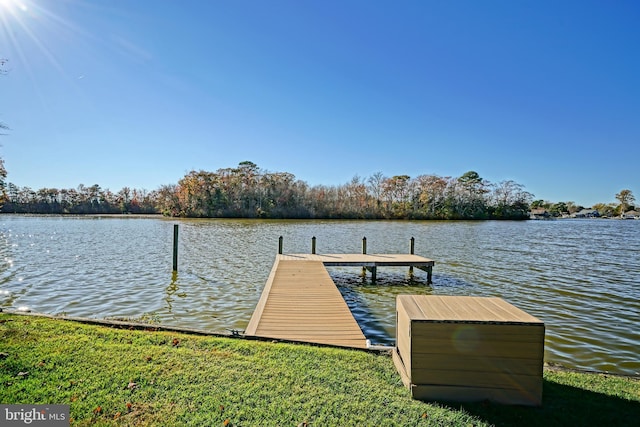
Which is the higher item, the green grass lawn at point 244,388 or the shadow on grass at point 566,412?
the green grass lawn at point 244,388

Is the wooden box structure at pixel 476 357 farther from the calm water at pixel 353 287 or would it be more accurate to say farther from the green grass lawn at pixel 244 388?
the calm water at pixel 353 287

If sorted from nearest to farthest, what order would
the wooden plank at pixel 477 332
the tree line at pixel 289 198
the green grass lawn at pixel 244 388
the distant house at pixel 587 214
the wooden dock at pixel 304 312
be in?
the green grass lawn at pixel 244 388 → the wooden plank at pixel 477 332 → the wooden dock at pixel 304 312 → the tree line at pixel 289 198 → the distant house at pixel 587 214

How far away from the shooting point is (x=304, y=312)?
20.3 feet

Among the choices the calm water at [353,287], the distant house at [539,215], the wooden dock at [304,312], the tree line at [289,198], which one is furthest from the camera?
the distant house at [539,215]

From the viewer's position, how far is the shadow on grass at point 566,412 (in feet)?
9.38

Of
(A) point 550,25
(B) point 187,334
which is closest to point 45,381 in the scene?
(B) point 187,334

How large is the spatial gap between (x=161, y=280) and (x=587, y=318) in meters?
11.0

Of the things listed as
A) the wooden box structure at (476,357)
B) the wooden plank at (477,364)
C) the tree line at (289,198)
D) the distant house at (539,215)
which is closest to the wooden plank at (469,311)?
the wooden box structure at (476,357)

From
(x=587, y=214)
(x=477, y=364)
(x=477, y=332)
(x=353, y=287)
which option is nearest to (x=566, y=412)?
(x=477, y=364)

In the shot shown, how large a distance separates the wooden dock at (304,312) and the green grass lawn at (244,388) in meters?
0.72

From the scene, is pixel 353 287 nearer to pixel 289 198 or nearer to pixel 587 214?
pixel 289 198

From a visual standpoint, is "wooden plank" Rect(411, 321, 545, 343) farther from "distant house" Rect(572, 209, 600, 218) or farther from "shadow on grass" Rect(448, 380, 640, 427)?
"distant house" Rect(572, 209, 600, 218)

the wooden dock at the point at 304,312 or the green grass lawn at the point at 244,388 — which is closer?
the green grass lawn at the point at 244,388

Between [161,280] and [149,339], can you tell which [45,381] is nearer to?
[149,339]
